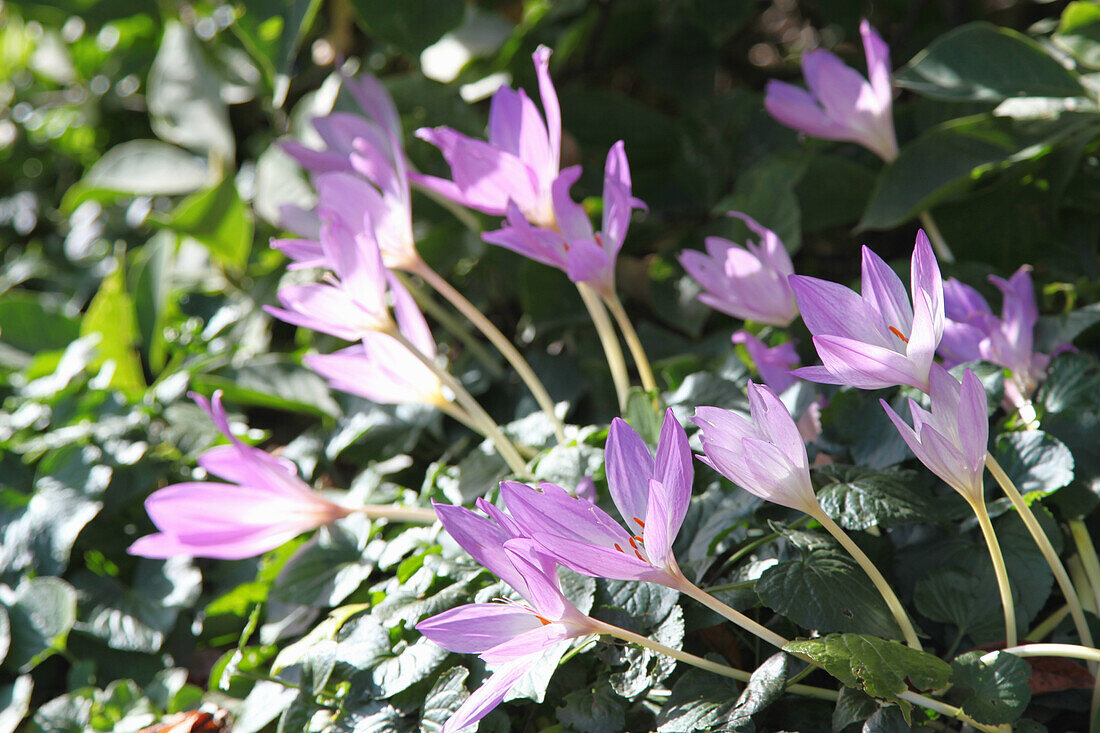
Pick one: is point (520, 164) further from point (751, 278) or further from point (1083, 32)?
point (1083, 32)

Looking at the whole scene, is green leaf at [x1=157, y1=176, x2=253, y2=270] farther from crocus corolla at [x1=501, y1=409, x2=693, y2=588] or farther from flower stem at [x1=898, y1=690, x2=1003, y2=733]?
flower stem at [x1=898, y1=690, x2=1003, y2=733]

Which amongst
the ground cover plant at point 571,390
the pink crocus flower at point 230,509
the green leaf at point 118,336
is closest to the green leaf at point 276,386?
the ground cover plant at point 571,390

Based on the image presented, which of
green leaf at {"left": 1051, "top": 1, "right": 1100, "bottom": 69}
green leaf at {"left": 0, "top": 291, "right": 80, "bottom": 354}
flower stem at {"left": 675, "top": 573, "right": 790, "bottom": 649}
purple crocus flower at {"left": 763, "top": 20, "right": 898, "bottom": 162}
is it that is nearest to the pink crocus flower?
flower stem at {"left": 675, "top": 573, "right": 790, "bottom": 649}

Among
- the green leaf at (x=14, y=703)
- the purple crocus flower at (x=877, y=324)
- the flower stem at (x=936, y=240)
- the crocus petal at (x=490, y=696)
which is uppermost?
the purple crocus flower at (x=877, y=324)

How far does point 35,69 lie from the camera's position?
1742mm

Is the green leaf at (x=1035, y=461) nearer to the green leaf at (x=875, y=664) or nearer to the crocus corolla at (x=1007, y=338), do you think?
the crocus corolla at (x=1007, y=338)

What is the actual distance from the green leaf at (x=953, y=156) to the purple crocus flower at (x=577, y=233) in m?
0.36

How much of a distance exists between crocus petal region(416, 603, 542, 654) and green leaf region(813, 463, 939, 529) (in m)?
0.21

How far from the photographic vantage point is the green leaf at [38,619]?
0.86 metres

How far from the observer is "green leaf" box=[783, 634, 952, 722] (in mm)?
468

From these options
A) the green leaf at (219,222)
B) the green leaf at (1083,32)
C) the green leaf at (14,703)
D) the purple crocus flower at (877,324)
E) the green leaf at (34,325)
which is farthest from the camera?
the green leaf at (34,325)

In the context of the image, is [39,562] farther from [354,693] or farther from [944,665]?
[944,665]

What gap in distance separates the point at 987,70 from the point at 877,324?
0.56 metres

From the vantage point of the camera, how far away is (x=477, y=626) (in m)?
0.51
